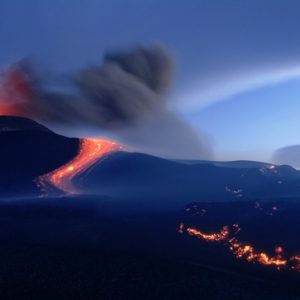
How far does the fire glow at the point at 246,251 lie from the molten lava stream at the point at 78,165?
36688 millimetres

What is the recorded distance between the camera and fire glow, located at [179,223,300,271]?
3005cm

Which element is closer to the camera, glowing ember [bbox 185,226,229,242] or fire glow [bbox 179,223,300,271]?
fire glow [bbox 179,223,300,271]

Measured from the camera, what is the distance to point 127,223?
151 ft

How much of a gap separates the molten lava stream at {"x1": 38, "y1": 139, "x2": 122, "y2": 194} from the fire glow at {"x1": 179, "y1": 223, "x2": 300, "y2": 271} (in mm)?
36688

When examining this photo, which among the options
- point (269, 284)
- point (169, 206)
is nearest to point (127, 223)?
point (169, 206)

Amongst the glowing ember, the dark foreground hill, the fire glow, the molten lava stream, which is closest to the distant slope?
the molten lava stream

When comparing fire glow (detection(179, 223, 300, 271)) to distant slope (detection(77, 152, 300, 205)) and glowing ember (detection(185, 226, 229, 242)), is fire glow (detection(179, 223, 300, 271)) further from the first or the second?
distant slope (detection(77, 152, 300, 205))

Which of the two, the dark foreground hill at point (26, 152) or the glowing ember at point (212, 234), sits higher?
the dark foreground hill at point (26, 152)

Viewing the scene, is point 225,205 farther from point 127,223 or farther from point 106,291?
point 106,291

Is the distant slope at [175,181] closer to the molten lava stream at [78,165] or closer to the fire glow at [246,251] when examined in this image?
the molten lava stream at [78,165]

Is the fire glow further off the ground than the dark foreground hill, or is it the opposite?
the dark foreground hill

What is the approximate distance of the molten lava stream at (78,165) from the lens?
75613 mm

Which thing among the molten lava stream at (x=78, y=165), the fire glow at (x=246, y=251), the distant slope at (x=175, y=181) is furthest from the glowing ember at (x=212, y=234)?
the molten lava stream at (x=78, y=165)

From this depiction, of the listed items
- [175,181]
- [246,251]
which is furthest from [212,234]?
[175,181]
